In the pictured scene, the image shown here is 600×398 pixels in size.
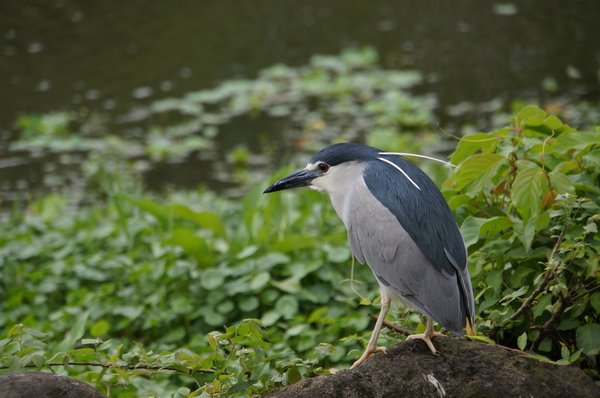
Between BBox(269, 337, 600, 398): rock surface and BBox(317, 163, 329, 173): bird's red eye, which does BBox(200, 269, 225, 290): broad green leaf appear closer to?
BBox(317, 163, 329, 173): bird's red eye

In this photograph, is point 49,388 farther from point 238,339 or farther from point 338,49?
point 338,49

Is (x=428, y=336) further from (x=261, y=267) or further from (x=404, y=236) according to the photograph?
(x=261, y=267)

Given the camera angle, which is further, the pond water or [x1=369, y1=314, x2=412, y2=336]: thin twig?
the pond water

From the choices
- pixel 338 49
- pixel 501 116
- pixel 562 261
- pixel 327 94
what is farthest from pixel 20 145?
pixel 562 261

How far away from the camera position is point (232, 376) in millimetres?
2814

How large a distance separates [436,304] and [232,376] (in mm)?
689

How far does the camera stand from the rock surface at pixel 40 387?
100 inches

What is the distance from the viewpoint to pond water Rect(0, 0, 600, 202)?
9102mm

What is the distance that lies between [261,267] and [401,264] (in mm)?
1829

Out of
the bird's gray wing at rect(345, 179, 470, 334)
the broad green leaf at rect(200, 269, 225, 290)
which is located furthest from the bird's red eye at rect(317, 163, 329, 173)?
the broad green leaf at rect(200, 269, 225, 290)

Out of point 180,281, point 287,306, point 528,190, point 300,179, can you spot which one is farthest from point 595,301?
point 180,281

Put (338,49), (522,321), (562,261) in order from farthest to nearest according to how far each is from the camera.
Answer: (338,49)
(522,321)
(562,261)

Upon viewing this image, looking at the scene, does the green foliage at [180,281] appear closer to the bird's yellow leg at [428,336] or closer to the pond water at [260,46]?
the bird's yellow leg at [428,336]

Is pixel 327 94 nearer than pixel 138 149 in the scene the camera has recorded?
No
